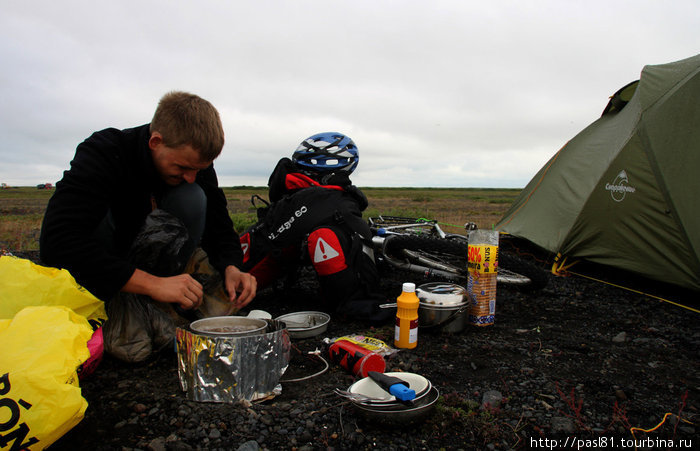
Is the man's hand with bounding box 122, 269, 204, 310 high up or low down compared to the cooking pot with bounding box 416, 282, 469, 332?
up

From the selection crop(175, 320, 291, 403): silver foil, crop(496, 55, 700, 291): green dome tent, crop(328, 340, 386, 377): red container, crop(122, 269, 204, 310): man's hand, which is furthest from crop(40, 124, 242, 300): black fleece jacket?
crop(496, 55, 700, 291): green dome tent

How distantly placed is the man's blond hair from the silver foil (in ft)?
3.17

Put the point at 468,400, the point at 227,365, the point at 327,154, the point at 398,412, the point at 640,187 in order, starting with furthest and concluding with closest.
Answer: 1. the point at 640,187
2. the point at 327,154
3. the point at 468,400
4. the point at 227,365
5. the point at 398,412

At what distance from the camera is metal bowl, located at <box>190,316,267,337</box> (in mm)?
1980

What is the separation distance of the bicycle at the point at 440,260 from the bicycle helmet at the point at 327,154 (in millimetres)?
750

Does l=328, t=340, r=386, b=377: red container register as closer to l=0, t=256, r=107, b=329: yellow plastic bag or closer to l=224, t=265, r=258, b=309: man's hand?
l=224, t=265, r=258, b=309: man's hand

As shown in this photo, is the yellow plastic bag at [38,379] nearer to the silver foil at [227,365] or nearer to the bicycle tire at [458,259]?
the silver foil at [227,365]

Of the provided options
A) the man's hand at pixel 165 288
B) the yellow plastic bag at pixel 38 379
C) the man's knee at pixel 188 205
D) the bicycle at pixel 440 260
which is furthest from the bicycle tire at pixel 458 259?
the yellow plastic bag at pixel 38 379

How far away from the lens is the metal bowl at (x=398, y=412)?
66.7 inches

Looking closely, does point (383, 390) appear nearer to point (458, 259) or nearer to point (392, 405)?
point (392, 405)

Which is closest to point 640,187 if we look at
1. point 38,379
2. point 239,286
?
point 239,286

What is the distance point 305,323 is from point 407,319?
0.78 metres

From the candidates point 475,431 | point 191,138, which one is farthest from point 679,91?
point 191,138

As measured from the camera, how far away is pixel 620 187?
177 inches
